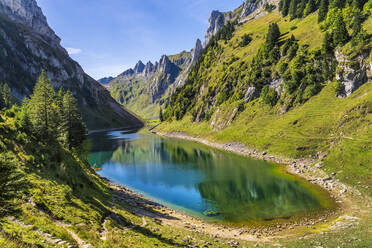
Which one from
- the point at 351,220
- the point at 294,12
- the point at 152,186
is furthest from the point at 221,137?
the point at 294,12

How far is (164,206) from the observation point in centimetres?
4203

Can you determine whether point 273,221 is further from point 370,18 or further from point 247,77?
point 247,77

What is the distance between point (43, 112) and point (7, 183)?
125 feet

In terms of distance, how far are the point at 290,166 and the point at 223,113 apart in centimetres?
6750

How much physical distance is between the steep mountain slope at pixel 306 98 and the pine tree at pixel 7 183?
52.3m

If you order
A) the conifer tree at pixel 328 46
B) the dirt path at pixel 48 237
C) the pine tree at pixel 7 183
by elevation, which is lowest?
the dirt path at pixel 48 237

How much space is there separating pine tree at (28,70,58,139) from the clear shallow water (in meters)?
24.5

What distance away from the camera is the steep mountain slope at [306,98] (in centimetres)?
5528

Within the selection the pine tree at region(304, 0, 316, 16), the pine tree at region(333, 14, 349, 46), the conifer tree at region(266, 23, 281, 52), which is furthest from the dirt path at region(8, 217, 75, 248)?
the pine tree at region(304, 0, 316, 16)

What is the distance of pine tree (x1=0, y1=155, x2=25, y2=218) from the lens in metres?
11.1

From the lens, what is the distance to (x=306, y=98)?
82500 millimetres

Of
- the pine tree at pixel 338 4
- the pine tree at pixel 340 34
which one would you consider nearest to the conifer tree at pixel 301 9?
the pine tree at pixel 338 4

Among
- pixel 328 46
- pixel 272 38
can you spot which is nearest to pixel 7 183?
pixel 328 46

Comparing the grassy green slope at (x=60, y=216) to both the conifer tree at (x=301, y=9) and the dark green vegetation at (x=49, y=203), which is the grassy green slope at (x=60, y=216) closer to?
the dark green vegetation at (x=49, y=203)
